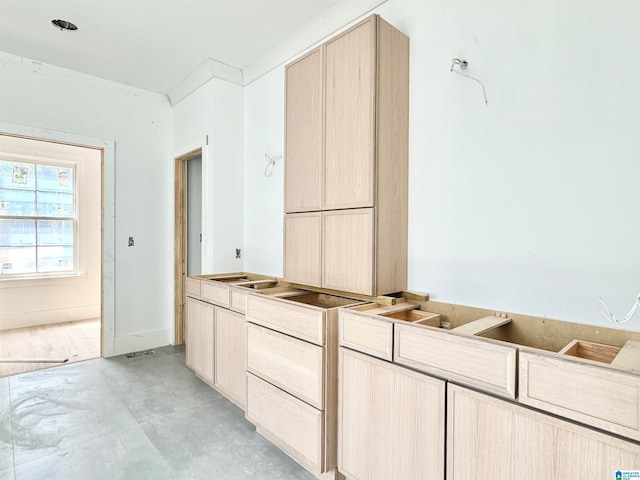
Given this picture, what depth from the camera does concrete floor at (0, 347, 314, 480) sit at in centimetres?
193

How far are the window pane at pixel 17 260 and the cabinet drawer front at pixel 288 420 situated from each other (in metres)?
4.45

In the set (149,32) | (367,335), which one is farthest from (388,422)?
(149,32)

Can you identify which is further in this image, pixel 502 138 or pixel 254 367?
pixel 254 367

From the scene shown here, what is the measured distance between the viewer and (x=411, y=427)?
57.9 inches

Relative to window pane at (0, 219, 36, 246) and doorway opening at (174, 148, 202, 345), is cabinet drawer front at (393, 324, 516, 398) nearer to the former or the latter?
doorway opening at (174, 148, 202, 345)

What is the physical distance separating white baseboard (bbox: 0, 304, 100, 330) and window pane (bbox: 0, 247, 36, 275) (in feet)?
1.95

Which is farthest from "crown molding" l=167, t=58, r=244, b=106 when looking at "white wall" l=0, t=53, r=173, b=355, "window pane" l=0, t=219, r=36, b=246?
"window pane" l=0, t=219, r=36, b=246

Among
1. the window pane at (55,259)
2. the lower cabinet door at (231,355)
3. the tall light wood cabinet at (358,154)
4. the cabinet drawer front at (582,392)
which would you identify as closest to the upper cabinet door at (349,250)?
the tall light wood cabinet at (358,154)

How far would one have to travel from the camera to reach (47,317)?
16.4 feet

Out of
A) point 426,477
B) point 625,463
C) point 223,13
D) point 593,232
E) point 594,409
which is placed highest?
point 223,13

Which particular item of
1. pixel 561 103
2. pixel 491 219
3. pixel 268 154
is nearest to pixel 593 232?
pixel 491 219

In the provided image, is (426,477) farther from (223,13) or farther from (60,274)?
(60,274)

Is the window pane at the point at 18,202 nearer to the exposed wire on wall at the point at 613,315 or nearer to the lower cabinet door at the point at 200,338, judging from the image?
the lower cabinet door at the point at 200,338

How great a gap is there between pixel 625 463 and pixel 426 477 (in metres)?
0.69
